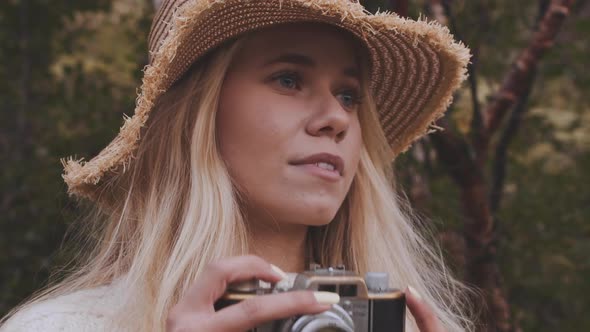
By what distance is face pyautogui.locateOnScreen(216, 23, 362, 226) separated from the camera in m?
1.75

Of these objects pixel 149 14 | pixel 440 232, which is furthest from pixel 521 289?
pixel 149 14

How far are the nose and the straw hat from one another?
0.18 m

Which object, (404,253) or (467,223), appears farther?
(467,223)

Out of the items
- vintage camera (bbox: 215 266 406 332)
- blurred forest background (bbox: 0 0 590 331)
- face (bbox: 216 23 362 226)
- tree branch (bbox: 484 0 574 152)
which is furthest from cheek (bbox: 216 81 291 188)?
tree branch (bbox: 484 0 574 152)

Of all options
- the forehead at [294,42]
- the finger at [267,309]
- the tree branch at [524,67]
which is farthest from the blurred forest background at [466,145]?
the finger at [267,309]

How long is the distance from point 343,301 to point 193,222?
1.48 feet

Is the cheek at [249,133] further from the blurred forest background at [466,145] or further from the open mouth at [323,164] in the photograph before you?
the blurred forest background at [466,145]

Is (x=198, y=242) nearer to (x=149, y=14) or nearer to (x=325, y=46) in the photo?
(x=325, y=46)

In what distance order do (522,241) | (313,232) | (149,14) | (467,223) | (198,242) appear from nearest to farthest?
(198,242) → (313,232) → (467,223) → (522,241) → (149,14)

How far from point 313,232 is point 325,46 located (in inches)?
18.7

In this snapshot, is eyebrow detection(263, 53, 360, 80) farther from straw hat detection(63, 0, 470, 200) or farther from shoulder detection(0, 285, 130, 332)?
shoulder detection(0, 285, 130, 332)

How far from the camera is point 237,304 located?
4.52ft

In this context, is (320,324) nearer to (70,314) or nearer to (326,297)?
(326,297)

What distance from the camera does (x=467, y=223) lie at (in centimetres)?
272
